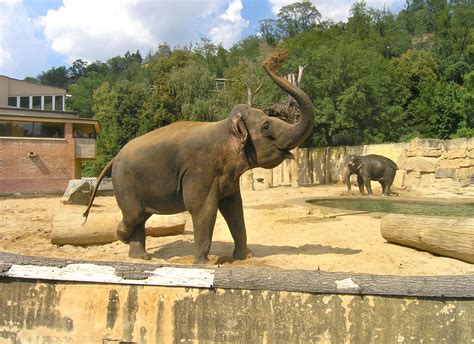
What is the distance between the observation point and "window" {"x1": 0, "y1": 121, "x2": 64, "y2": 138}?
26703mm

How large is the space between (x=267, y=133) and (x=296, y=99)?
63 centimetres

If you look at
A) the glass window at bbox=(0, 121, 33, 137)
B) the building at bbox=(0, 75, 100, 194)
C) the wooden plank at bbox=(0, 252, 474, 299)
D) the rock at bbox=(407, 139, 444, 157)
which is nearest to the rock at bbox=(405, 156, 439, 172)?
the rock at bbox=(407, 139, 444, 157)

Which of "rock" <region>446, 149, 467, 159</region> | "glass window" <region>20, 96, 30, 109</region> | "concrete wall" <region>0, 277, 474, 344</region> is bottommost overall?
"concrete wall" <region>0, 277, 474, 344</region>

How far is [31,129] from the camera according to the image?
27.5 metres

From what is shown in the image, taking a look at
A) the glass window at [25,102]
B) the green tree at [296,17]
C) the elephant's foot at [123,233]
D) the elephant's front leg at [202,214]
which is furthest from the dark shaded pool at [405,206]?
the green tree at [296,17]

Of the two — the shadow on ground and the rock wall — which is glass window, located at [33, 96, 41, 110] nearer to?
the rock wall

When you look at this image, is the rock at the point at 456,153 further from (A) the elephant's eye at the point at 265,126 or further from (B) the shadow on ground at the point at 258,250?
(A) the elephant's eye at the point at 265,126

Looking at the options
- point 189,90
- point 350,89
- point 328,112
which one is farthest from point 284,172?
point 189,90

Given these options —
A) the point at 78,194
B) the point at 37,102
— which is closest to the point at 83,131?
the point at 37,102

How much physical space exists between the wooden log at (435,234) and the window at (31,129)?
2451 centimetres

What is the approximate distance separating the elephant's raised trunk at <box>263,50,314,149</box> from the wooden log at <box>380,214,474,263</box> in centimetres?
260

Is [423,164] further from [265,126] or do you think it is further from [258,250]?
[265,126]

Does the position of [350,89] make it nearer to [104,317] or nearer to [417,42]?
[104,317]

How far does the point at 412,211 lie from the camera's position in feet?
41.2
